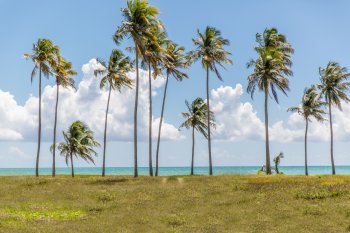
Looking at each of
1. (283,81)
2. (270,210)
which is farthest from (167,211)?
(283,81)

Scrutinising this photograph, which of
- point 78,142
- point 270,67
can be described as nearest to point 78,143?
point 78,142

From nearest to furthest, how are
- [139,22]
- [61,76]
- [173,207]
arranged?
[173,207] → [139,22] → [61,76]

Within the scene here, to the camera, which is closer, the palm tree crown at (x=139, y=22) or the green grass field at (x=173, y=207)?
the green grass field at (x=173, y=207)

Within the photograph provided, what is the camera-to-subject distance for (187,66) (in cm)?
6894

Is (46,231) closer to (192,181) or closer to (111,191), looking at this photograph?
(111,191)

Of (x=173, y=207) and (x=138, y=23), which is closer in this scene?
(x=173, y=207)

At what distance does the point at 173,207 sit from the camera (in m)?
31.2

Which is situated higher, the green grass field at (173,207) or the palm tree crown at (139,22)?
the palm tree crown at (139,22)

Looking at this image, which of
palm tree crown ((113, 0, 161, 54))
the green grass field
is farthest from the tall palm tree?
the green grass field

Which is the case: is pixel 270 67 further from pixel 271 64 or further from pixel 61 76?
pixel 61 76

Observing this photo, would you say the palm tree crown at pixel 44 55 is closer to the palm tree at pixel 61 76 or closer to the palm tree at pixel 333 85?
the palm tree at pixel 61 76

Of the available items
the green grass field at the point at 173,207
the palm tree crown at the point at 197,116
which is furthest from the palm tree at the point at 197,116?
the green grass field at the point at 173,207

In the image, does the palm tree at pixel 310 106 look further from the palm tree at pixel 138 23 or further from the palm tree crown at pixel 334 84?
the palm tree at pixel 138 23

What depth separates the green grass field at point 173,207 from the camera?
24.6 metres
